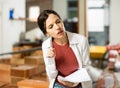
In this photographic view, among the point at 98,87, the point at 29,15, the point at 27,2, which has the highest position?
the point at 27,2

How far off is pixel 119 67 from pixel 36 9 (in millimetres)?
1201

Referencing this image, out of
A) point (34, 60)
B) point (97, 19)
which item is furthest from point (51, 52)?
point (97, 19)

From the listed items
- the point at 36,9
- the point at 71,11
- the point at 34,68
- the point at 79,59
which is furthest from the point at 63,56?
the point at 71,11

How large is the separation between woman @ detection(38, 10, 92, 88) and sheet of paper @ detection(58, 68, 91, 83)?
23 mm

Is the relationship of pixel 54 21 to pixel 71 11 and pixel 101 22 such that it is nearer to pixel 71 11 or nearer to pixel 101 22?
pixel 101 22

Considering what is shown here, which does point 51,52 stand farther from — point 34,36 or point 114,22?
point 34,36

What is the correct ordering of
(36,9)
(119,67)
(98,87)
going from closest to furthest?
(98,87)
(119,67)
(36,9)

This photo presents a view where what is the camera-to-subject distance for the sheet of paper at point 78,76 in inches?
34.9

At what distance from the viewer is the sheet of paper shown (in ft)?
2.91

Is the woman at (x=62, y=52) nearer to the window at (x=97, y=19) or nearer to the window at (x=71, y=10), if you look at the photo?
the window at (x=97, y=19)

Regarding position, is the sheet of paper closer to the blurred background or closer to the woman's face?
the woman's face

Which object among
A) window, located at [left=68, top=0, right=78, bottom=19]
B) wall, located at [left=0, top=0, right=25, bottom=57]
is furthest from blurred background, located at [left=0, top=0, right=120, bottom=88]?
window, located at [left=68, top=0, right=78, bottom=19]

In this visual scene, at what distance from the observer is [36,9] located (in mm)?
2404

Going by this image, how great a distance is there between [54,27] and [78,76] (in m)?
0.25
